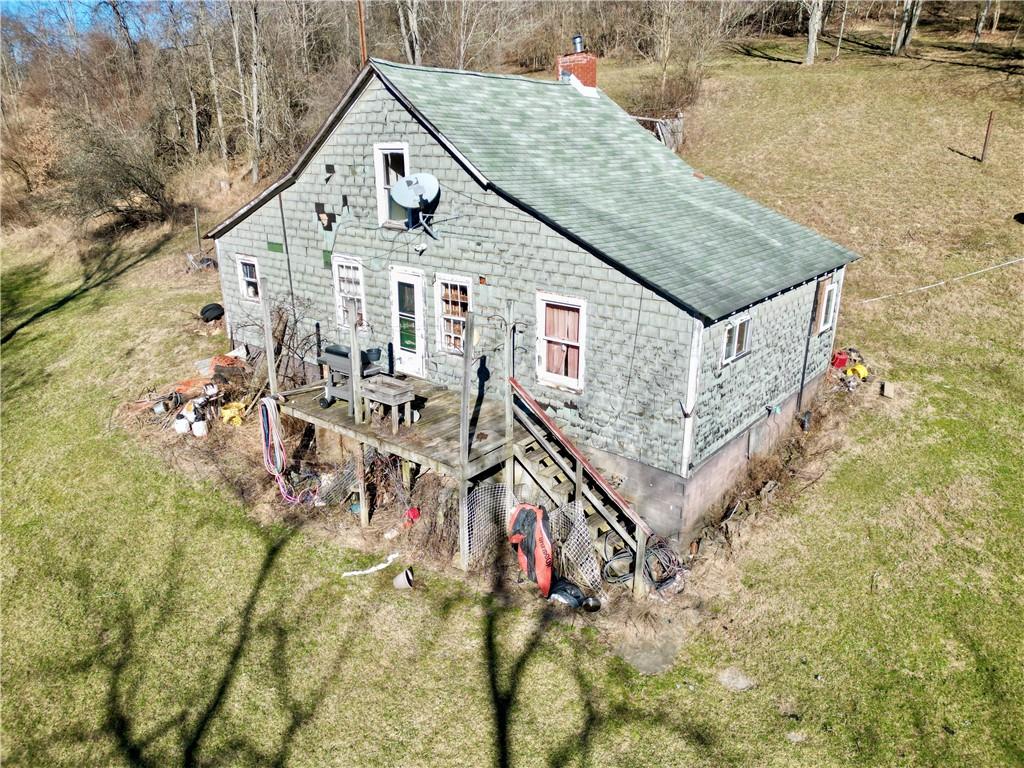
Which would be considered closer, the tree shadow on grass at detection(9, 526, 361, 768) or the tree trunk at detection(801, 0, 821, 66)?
the tree shadow on grass at detection(9, 526, 361, 768)

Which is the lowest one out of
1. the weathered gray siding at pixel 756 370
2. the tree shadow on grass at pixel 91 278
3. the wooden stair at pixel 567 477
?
the tree shadow on grass at pixel 91 278

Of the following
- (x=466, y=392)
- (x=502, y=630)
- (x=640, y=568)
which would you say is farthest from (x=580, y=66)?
(x=502, y=630)

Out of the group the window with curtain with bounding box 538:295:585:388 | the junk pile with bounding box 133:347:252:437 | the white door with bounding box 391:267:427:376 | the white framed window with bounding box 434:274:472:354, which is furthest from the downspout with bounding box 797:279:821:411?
the junk pile with bounding box 133:347:252:437

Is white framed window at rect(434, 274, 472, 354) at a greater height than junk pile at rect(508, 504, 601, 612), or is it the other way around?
white framed window at rect(434, 274, 472, 354)

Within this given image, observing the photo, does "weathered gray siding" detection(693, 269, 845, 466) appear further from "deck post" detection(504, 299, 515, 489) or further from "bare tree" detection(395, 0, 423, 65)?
"bare tree" detection(395, 0, 423, 65)

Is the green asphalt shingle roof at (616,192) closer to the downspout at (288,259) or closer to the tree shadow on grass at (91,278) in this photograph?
the downspout at (288,259)

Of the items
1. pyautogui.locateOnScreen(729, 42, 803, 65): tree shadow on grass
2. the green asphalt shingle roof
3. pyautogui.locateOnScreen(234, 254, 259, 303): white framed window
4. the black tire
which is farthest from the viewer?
pyautogui.locateOnScreen(729, 42, 803, 65): tree shadow on grass

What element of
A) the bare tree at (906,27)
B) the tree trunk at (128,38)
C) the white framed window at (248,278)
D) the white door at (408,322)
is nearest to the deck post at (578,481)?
the white door at (408,322)
